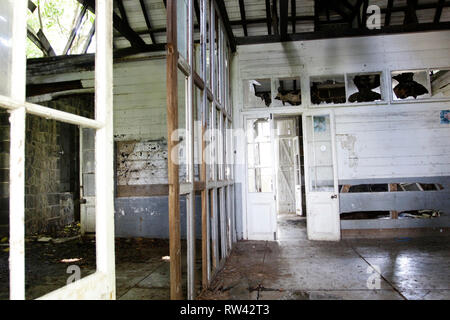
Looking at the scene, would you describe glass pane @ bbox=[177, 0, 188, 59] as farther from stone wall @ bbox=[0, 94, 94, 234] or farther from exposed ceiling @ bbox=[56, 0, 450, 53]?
stone wall @ bbox=[0, 94, 94, 234]

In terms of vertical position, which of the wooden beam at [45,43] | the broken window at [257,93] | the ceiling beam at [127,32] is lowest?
the broken window at [257,93]

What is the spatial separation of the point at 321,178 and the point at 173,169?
4.32 metres

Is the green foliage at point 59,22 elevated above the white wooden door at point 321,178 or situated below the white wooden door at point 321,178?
above

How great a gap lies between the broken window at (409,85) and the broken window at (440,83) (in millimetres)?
147

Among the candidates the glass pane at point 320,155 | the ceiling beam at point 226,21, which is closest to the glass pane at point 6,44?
the ceiling beam at point 226,21

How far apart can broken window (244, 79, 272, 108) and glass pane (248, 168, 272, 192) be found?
1.32 meters

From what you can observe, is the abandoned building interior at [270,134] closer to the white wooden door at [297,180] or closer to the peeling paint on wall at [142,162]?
the peeling paint on wall at [142,162]

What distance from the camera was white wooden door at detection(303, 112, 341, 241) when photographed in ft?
19.2

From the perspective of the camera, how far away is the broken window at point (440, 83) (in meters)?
5.88

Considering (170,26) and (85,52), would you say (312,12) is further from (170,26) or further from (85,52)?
(170,26)

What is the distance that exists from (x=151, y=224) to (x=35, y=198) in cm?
255

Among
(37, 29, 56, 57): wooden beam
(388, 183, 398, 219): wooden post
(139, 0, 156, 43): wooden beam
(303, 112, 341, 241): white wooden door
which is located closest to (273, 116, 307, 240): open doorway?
(303, 112, 341, 241): white wooden door
